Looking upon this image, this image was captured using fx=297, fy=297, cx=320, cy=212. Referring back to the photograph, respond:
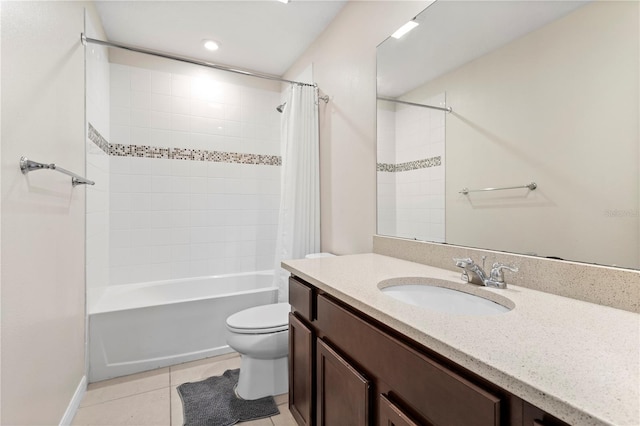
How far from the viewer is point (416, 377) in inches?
27.7

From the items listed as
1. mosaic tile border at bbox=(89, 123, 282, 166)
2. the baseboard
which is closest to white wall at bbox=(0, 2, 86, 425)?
the baseboard

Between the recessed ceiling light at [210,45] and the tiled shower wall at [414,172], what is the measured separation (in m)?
1.72

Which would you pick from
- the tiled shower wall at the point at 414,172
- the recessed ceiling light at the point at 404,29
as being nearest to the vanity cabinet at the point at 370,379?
the tiled shower wall at the point at 414,172

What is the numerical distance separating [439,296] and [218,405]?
55.4 inches

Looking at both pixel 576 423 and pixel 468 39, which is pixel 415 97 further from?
pixel 576 423

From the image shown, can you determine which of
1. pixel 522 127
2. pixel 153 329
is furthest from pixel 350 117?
pixel 153 329

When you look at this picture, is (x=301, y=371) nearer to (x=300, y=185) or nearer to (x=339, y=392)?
(x=339, y=392)

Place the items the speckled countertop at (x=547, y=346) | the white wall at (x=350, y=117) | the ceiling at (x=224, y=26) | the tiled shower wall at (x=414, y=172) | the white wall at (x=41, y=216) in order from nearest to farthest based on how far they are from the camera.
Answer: the speckled countertop at (x=547, y=346) < the white wall at (x=41, y=216) < the tiled shower wall at (x=414, y=172) < the white wall at (x=350, y=117) < the ceiling at (x=224, y=26)

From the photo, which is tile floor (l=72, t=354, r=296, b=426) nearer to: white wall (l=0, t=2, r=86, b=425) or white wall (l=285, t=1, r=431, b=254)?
white wall (l=0, t=2, r=86, b=425)

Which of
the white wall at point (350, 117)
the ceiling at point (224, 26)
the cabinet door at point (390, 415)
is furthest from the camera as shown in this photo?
the ceiling at point (224, 26)

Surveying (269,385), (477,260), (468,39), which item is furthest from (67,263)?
(468,39)

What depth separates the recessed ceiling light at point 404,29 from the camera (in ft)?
5.02

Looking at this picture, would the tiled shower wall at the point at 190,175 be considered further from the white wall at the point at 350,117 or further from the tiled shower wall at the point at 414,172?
the tiled shower wall at the point at 414,172

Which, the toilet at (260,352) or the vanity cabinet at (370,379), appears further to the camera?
the toilet at (260,352)
